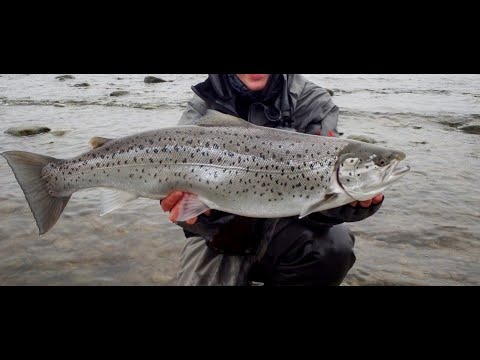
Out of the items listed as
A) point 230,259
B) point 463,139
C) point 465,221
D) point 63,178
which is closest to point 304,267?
point 230,259

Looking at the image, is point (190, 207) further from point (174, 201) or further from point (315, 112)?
point (315, 112)

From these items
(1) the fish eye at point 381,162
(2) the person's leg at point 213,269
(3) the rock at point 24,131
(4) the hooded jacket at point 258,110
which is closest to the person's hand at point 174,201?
(4) the hooded jacket at point 258,110

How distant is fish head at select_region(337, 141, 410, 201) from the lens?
2.96 m

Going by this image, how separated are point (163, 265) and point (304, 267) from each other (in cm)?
150

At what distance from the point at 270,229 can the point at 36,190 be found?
1.94 metres

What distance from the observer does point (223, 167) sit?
10.2ft

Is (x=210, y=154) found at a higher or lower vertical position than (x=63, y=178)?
higher

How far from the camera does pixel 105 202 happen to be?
3.26 metres

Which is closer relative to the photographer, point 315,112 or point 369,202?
point 369,202

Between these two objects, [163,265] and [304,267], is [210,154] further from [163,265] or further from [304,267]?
[163,265]

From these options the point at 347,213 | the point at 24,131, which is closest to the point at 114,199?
the point at 347,213

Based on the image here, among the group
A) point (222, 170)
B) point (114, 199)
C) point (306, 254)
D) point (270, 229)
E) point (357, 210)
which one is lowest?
point (306, 254)

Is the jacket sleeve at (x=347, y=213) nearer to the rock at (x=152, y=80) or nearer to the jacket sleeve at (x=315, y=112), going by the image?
the jacket sleeve at (x=315, y=112)

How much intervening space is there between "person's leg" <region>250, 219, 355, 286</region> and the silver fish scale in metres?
0.44
